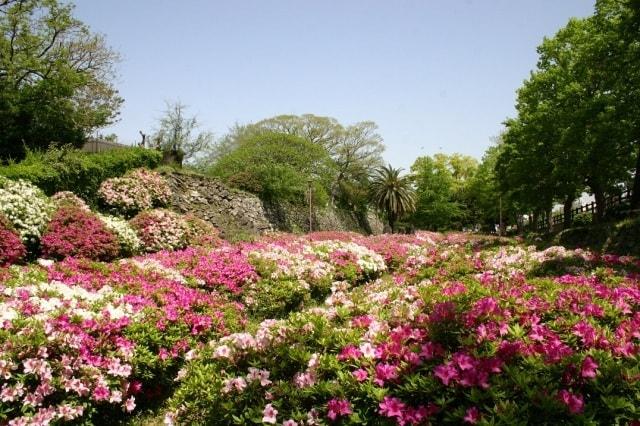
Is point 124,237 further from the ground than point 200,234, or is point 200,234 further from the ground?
point 200,234

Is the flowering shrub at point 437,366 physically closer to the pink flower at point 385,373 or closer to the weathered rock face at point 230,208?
the pink flower at point 385,373

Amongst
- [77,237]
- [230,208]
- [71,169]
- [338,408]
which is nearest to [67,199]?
[71,169]

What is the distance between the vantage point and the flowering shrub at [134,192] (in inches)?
679

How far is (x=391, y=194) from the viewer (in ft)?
157

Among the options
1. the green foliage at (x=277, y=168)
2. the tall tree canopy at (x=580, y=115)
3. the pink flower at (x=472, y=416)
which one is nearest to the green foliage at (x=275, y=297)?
the pink flower at (x=472, y=416)

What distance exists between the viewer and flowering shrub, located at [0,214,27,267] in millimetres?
9289

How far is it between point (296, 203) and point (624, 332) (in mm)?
28708

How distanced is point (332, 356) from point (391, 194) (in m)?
44.9

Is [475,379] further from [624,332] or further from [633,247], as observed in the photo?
[633,247]

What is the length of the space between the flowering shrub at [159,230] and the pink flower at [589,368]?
13.0 metres

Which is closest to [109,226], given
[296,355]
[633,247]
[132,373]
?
[132,373]

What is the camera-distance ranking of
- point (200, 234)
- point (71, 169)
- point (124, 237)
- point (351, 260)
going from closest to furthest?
point (124, 237) → point (351, 260) → point (71, 169) → point (200, 234)

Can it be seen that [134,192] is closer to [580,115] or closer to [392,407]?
[392,407]

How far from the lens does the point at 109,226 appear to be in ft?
41.4
